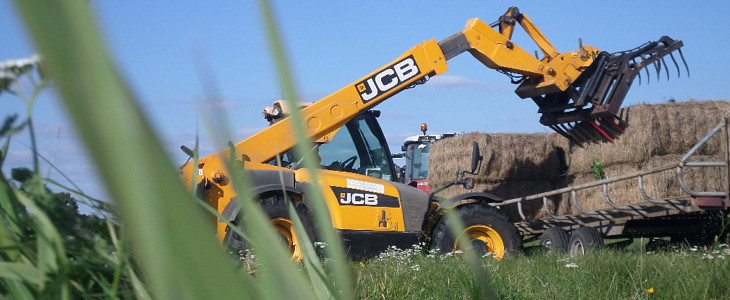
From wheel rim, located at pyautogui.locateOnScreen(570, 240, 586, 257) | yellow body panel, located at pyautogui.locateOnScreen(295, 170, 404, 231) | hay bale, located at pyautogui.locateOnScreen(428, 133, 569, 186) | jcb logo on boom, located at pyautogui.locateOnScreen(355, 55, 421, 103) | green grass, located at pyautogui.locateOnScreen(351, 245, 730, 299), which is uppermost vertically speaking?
jcb logo on boom, located at pyautogui.locateOnScreen(355, 55, 421, 103)

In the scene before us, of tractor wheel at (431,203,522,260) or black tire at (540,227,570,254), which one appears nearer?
tractor wheel at (431,203,522,260)

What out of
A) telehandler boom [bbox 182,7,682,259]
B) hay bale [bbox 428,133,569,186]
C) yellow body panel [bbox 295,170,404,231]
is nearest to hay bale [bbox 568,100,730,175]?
telehandler boom [bbox 182,7,682,259]

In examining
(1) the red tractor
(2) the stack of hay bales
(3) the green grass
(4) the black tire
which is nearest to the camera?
→ (3) the green grass

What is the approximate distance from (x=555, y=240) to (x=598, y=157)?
9.93 ft

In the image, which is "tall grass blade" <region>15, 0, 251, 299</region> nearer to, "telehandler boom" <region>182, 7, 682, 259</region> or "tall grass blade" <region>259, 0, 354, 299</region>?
"tall grass blade" <region>259, 0, 354, 299</region>

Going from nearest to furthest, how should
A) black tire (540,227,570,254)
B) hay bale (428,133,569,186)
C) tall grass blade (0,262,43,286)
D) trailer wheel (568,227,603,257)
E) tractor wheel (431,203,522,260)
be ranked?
tall grass blade (0,262,43,286), tractor wheel (431,203,522,260), trailer wheel (568,227,603,257), black tire (540,227,570,254), hay bale (428,133,569,186)

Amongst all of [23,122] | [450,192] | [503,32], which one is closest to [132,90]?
[23,122]

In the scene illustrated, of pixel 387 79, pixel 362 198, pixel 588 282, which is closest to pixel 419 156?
pixel 387 79

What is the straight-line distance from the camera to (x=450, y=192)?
11.8m

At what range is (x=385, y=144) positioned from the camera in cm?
807

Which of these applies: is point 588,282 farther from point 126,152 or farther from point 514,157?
point 514,157

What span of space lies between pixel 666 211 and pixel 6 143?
292 inches

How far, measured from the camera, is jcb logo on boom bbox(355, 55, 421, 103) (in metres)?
7.97

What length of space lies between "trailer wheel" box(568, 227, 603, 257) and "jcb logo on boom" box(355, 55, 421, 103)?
8.39ft
